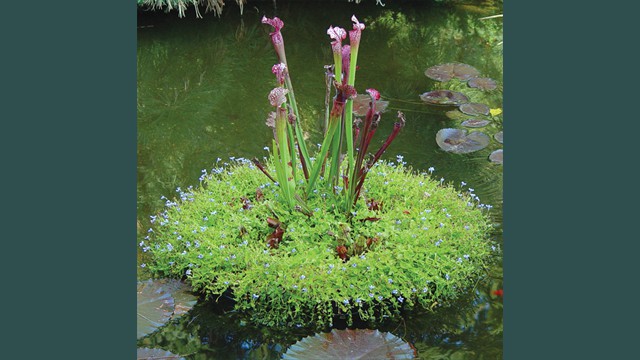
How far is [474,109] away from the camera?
20.4 ft

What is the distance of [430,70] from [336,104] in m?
3.49

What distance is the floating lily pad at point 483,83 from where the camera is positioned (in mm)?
6611

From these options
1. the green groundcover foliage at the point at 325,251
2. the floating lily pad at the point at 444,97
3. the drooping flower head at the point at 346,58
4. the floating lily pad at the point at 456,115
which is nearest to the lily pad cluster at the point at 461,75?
the floating lily pad at the point at 444,97

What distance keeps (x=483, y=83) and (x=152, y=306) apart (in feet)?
12.5

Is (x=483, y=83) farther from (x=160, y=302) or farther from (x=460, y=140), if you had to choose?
(x=160, y=302)

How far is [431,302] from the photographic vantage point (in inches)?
156

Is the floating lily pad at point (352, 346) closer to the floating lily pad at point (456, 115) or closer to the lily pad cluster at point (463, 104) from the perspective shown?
the lily pad cluster at point (463, 104)

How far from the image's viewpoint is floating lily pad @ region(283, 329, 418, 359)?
3469mm

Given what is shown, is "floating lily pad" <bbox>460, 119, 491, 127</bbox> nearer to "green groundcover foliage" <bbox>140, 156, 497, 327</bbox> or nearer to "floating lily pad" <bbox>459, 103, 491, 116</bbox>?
"floating lily pad" <bbox>459, 103, 491, 116</bbox>

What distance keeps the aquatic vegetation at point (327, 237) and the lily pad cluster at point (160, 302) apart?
0.29 ft

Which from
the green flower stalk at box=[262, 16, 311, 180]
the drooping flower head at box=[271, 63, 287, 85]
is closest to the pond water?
the green flower stalk at box=[262, 16, 311, 180]

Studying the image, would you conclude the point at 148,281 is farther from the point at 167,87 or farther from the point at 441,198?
the point at 167,87

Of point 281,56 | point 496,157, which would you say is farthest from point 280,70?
point 496,157

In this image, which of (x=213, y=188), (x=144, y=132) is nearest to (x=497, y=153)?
(x=213, y=188)
